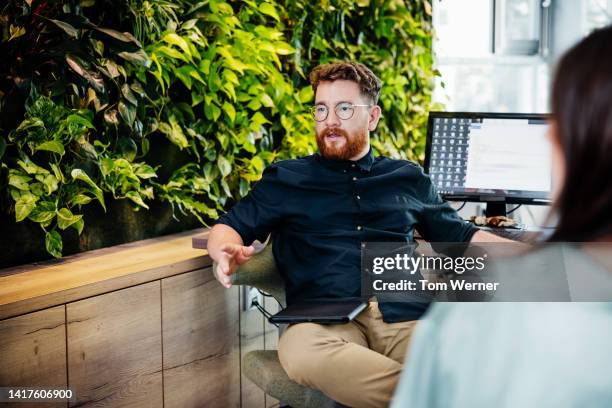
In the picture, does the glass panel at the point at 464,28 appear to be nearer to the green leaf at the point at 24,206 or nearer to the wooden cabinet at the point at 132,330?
the wooden cabinet at the point at 132,330

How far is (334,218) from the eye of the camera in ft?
7.77

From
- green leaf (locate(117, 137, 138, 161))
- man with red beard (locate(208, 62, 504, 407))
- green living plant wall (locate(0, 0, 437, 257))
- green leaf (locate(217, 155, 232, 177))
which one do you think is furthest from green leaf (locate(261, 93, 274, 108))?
green leaf (locate(117, 137, 138, 161))

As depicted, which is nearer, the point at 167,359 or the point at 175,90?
the point at 167,359

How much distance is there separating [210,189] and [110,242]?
0.45 meters

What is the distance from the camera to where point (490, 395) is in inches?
31.2

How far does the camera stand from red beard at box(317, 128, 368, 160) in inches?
96.0

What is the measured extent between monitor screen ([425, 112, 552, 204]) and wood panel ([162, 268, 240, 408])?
1023mm

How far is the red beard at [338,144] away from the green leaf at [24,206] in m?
0.92

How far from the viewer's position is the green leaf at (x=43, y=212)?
2.06 metres

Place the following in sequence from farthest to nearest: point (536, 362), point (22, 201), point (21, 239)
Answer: point (21, 239) → point (22, 201) → point (536, 362)

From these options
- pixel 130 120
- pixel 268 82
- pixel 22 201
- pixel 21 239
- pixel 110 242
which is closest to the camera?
pixel 22 201

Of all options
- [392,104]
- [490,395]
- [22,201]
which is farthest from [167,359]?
[392,104]

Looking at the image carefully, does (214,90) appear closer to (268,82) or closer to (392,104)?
(268,82)

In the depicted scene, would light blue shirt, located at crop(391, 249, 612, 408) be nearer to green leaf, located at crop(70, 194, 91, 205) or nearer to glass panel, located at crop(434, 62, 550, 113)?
green leaf, located at crop(70, 194, 91, 205)
